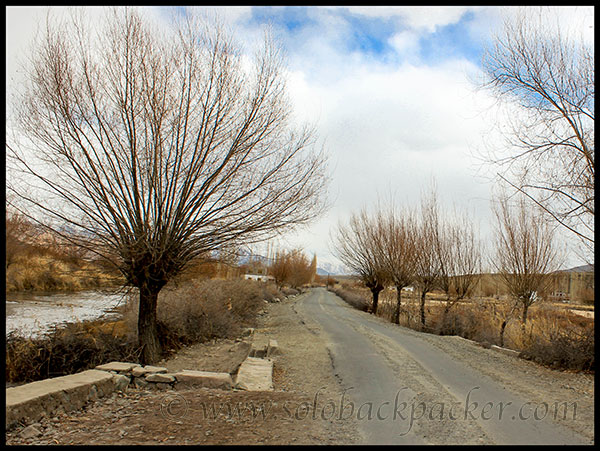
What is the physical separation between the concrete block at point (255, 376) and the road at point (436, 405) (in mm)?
1307

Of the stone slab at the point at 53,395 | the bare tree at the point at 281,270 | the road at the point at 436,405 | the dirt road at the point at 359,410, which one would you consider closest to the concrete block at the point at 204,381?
the dirt road at the point at 359,410

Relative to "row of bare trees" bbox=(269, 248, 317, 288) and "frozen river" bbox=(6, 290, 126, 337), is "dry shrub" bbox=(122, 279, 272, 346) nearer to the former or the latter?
"frozen river" bbox=(6, 290, 126, 337)

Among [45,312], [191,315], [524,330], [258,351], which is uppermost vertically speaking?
[191,315]

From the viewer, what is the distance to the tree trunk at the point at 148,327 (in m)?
10.7

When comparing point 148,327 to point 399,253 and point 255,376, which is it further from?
point 399,253

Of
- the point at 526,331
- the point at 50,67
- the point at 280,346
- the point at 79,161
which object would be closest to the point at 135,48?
the point at 50,67

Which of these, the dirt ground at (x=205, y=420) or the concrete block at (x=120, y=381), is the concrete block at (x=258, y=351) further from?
the concrete block at (x=120, y=381)

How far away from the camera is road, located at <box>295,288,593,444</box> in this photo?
4.93 metres

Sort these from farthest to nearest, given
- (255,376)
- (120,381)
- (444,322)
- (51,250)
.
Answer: (444,322) < (51,250) < (255,376) < (120,381)

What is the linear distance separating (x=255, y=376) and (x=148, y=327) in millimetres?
4244

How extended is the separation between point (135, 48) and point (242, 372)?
7.25m

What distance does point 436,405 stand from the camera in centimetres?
607

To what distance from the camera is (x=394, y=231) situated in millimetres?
25469

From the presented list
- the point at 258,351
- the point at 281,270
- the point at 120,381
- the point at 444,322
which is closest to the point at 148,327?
the point at 258,351
